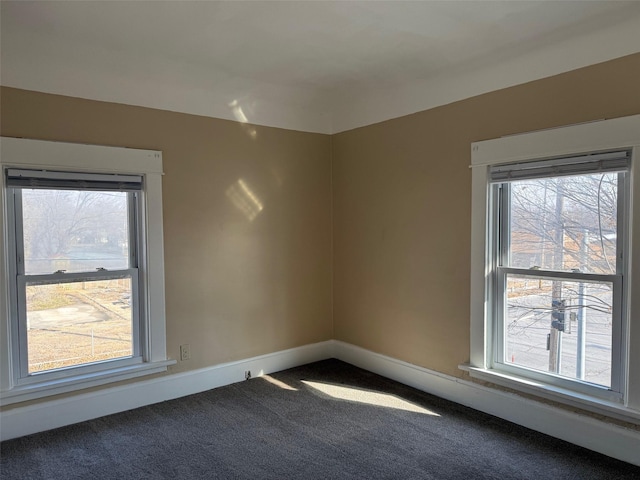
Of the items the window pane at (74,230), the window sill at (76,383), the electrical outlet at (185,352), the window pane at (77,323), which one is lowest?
the window sill at (76,383)

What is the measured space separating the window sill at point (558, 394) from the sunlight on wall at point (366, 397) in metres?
0.43

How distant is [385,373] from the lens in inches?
149

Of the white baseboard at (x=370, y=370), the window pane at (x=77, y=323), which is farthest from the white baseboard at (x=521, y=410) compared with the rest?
the window pane at (x=77, y=323)

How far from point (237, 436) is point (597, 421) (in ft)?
6.90

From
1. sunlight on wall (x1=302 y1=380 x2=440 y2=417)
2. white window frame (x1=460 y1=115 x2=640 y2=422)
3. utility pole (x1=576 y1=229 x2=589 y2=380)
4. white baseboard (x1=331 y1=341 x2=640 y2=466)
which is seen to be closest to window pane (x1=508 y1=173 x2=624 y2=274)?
utility pole (x1=576 y1=229 x2=589 y2=380)

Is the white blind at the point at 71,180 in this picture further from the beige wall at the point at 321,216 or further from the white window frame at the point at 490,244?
the white window frame at the point at 490,244

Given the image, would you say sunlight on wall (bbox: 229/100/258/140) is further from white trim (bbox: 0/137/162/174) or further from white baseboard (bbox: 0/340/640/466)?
white baseboard (bbox: 0/340/640/466)

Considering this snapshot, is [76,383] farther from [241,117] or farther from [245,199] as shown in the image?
[241,117]

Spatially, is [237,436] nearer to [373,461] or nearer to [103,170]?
[373,461]

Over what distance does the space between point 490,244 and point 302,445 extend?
5.83 ft

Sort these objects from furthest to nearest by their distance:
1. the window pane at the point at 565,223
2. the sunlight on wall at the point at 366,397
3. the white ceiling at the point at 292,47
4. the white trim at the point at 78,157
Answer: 1. the sunlight on wall at the point at 366,397
2. the white trim at the point at 78,157
3. the window pane at the point at 565,223
4. the white ceiling at the point at 292,47

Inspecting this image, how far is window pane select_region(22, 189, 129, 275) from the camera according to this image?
285cm

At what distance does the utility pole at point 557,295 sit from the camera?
2756mm

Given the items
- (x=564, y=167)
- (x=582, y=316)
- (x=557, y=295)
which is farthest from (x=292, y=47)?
(x=582, y=316)
